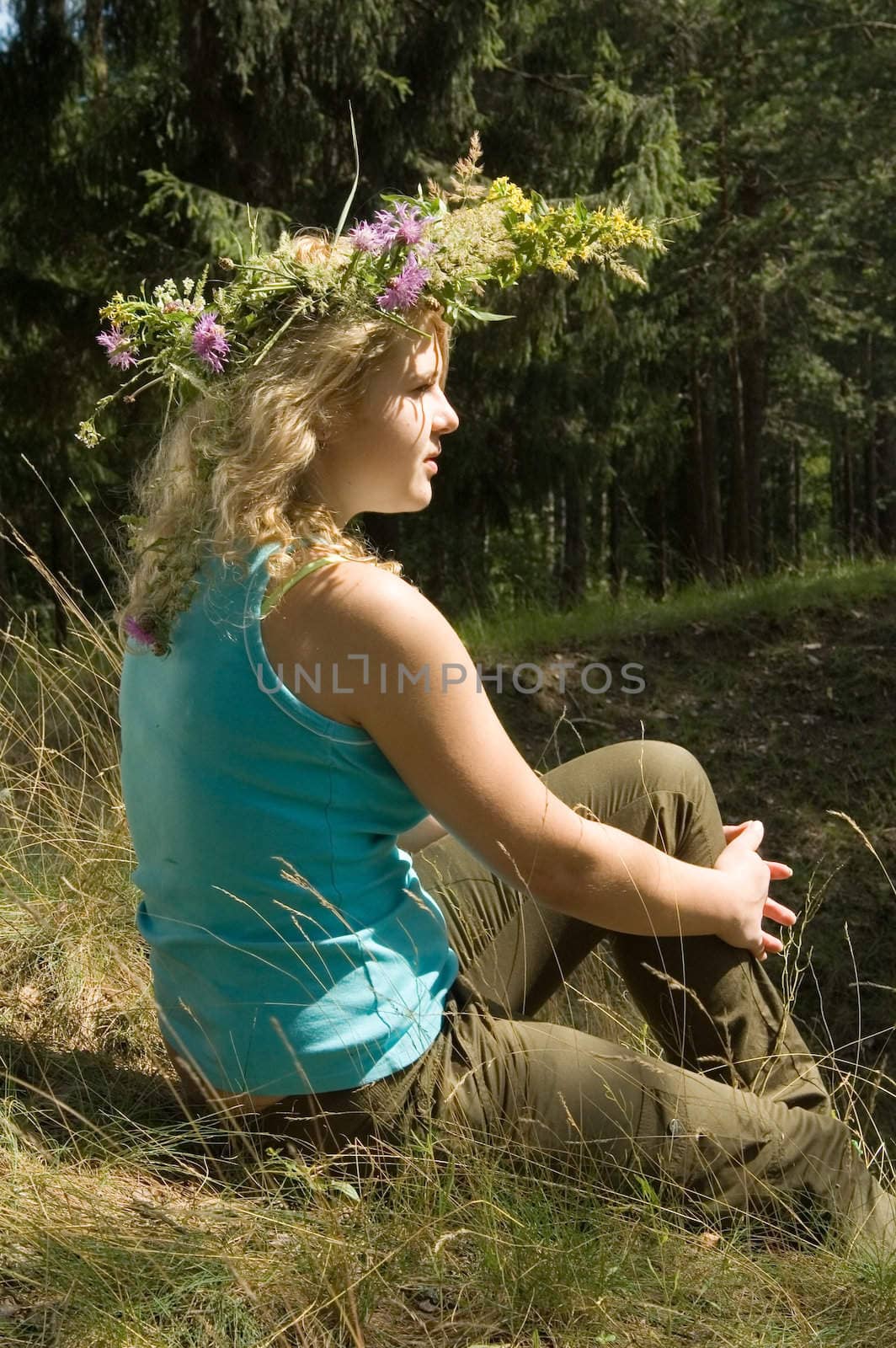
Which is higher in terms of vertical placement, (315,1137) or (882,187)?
(882,187)

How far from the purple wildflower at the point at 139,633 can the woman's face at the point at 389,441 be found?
0.29 metres

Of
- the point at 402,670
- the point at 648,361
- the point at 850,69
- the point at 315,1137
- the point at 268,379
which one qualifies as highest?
the point at 850,69

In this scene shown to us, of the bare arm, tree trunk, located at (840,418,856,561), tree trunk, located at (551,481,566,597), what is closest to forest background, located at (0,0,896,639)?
the bare arm

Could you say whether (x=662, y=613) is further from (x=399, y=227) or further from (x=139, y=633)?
(x=139, y=633)

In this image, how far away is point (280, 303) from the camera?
1.68 m

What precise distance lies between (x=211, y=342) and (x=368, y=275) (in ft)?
0.77

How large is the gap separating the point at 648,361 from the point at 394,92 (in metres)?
6.26

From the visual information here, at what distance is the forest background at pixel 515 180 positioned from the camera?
22.1 ft

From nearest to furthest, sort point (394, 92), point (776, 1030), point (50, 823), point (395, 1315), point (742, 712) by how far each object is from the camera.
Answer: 1. point (395, 1315)
2. point (776, 1030)
3. point (50, 823)
4. point (742, 712)
5. point (394, 92)

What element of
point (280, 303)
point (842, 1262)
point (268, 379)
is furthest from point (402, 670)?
point (842, 1262)

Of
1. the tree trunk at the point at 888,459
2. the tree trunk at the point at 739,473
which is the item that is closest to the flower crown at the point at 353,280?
the tree trunk at the point at 739,473

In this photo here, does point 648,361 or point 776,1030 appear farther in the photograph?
point 648,361

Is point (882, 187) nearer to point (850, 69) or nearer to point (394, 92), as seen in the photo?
point (850, 69)

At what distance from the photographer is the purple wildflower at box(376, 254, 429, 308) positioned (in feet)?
5.30
